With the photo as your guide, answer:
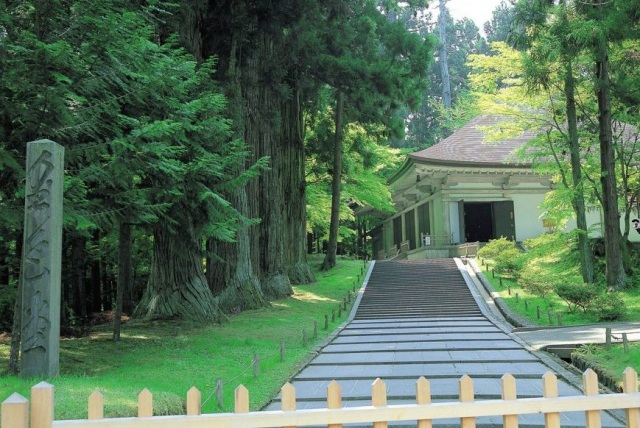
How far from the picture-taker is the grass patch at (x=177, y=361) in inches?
221

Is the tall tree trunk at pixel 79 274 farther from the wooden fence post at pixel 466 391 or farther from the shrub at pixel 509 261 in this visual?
the wooden fence post at pixel 466 391

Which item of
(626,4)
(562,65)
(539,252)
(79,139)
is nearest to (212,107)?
(79,139)

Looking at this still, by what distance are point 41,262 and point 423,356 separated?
6.02 metres

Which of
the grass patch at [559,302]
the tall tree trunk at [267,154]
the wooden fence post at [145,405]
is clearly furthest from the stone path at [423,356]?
the wooden fence post at [145,405]

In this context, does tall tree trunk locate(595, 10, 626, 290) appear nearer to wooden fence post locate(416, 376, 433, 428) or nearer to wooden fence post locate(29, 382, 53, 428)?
wooden fence post locate(416, 376, 433, 428)

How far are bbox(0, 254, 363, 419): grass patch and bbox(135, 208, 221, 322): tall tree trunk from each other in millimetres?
436

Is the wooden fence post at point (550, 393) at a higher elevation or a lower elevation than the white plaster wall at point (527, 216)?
lower

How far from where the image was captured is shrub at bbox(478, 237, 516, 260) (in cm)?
2328

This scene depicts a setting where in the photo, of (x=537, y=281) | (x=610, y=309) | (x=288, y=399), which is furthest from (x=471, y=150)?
(x=288, y=399)

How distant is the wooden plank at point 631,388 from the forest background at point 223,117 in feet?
20.2

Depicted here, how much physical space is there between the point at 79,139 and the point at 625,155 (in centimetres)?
1653

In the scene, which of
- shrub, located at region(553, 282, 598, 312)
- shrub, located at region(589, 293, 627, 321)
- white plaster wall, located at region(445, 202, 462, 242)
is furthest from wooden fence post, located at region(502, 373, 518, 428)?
white plaster wall, located at region(445, 202, 462, 242)

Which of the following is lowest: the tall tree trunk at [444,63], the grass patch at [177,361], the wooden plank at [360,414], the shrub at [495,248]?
the grass patch at [177,361]

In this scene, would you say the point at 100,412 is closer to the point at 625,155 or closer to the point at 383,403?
the point at 383,403
